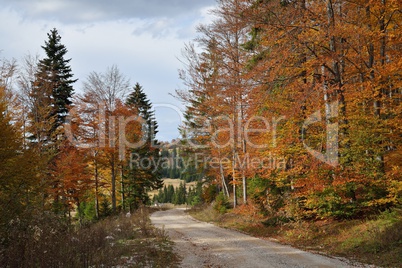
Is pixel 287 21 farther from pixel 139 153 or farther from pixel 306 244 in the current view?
pixel 139 153

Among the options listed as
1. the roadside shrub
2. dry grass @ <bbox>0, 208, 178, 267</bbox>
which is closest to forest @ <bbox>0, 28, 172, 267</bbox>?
dry grass @ <bbox>0, 208, 178, 267</bbox>

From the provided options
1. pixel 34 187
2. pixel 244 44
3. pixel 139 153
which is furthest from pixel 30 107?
pixel 244 44

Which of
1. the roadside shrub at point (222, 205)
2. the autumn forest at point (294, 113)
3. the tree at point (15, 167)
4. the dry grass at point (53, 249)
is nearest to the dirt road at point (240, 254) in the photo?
the dry grass at point (53, 249)

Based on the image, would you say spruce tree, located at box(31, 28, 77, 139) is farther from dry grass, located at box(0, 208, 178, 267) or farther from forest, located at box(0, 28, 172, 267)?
dry grass, located at box(0, 208, 178, 267)

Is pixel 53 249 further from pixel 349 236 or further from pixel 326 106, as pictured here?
pixel 326 106

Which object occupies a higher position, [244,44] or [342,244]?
[244,44]

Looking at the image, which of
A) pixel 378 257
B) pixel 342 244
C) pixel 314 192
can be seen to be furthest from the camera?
pixel 314 192

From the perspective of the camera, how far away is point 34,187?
1224 cm

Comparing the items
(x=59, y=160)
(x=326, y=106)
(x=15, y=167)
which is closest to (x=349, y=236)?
(x=326, y=106)

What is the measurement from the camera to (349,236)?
11688mm

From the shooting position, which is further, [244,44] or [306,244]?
[244,44]

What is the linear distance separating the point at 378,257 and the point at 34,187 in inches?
500

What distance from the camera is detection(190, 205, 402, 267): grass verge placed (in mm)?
9719

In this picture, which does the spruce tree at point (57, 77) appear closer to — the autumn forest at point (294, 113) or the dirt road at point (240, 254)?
the autumn forest at point (294, 113)
